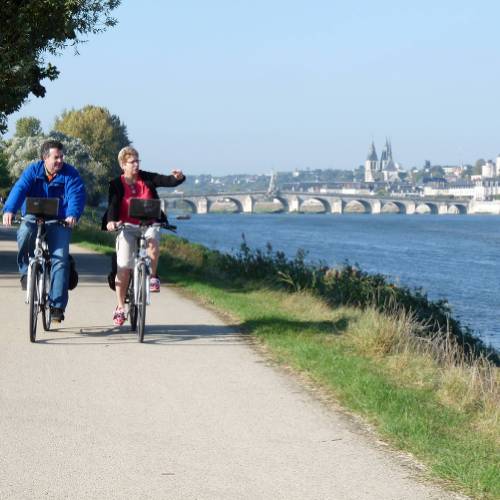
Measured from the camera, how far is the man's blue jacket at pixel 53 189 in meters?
9.45

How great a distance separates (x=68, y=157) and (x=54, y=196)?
58873 millimetres

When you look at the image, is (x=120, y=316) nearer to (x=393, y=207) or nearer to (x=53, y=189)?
(x=53, y=189)

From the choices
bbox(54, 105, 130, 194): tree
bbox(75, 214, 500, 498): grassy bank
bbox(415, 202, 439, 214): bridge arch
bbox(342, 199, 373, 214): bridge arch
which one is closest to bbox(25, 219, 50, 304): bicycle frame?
bbox(75, 214, 500, 498): grassy bank

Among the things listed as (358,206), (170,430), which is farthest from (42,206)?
(358,206)

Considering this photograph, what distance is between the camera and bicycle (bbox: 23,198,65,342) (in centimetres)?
927

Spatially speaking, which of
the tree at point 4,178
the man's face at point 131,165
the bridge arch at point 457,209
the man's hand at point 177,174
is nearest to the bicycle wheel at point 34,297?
the man's face at point 131,165

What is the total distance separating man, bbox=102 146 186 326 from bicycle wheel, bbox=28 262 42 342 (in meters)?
0.68

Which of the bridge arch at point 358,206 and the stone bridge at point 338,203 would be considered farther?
the bridge arch at point 358,206

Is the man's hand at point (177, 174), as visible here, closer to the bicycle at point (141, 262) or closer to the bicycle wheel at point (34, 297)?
the bicycle at point (141, 262)

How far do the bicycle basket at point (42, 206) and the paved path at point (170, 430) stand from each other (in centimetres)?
110

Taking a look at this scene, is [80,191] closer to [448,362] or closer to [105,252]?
[448,362]

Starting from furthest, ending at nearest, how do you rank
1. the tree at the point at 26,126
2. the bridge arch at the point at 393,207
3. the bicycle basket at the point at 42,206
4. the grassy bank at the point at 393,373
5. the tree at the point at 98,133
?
1. the bridge arch at the point at 393,207
2. the tree at the point at 26,126
3. the tree at the point at 98,133
4. the bicycle basket at the point at 42,206
5. the grassy bank at the point at 393,373

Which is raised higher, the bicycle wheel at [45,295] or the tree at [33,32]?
the tree at [33,32]

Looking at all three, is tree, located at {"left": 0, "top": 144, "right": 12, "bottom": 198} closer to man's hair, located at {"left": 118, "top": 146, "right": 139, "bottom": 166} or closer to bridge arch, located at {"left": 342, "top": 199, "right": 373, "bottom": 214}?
man's hair, located at {"left": 118, "top": 146, "right": 139, "bottom": 166}
